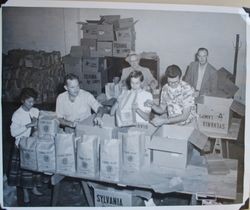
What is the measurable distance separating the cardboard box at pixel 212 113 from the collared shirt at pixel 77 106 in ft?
1.08

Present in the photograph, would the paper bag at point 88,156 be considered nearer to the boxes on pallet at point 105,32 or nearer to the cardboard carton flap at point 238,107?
the boxes on pallet at point 105,32

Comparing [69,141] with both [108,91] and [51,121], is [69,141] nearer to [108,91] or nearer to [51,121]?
[51,121]

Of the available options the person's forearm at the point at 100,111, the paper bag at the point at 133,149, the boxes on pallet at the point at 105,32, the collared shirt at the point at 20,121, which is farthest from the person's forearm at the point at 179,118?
the collared shirt at the point at 20,121

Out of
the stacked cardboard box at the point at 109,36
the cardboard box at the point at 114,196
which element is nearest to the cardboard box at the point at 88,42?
the stacked cardboard box at the point at 109,36

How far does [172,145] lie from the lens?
1186 millimetres

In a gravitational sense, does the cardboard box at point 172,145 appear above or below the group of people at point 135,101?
below

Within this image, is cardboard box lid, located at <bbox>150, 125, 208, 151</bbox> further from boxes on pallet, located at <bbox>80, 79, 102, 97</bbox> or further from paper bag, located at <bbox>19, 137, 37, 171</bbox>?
paper bag, located at <bbox>19, 137, 37, 171</bbox>

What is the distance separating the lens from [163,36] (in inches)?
46.8

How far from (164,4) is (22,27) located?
0.45 metres

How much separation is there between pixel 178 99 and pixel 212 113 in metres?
0.12

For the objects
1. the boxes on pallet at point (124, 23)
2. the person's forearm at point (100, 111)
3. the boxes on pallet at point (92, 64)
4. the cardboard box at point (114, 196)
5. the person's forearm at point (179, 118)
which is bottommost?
the cardboard box at point (114, 196)

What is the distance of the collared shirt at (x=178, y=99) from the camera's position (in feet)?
3.92

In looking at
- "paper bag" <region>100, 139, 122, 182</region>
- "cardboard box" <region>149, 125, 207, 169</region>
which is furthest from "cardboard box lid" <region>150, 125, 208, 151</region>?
"paper bag" <region>100, 139, 122, 182</region>

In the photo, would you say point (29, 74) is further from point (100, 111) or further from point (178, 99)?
point (178, 99)
